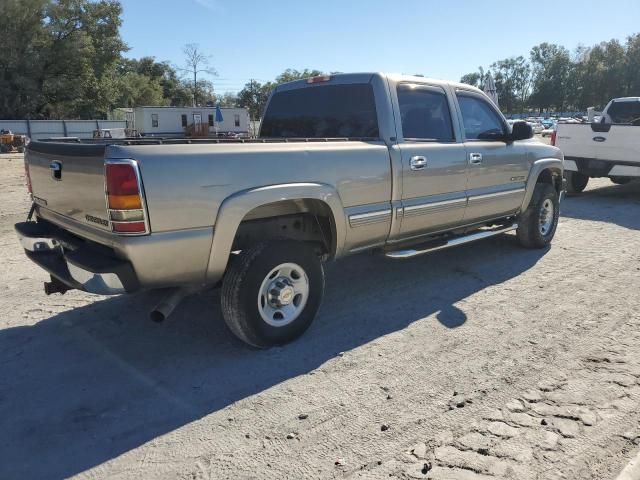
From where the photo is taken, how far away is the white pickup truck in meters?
9.64

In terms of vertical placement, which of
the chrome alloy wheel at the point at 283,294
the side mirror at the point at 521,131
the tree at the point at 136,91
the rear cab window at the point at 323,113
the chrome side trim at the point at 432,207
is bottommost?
the chrome alloy wheel at the point at 283,294

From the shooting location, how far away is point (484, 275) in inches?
220

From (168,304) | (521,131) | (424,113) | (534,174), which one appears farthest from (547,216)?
(168,304)

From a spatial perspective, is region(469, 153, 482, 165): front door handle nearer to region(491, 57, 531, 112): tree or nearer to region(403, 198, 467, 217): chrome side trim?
region(403, 198, 467, 217): chrome side trim

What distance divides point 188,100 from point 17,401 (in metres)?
84.3

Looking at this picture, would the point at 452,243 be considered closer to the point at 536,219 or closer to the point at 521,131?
the point at 521,131

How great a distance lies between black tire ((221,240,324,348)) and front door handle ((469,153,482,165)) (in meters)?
2.24

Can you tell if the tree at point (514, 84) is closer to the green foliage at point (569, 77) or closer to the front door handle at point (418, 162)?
the green foliage at point (569, 77)

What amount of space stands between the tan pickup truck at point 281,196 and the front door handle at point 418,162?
13mm

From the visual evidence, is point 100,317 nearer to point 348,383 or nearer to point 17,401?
point 17,401

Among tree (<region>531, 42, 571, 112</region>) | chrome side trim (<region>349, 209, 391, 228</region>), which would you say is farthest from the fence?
tree (<region>531, 42, 571, 112</region>)

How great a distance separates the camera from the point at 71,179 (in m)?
3.36

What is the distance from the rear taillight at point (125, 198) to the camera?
115 inches

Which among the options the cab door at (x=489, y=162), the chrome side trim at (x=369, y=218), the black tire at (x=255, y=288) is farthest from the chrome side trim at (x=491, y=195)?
the black tire at (x=255, y=288)
